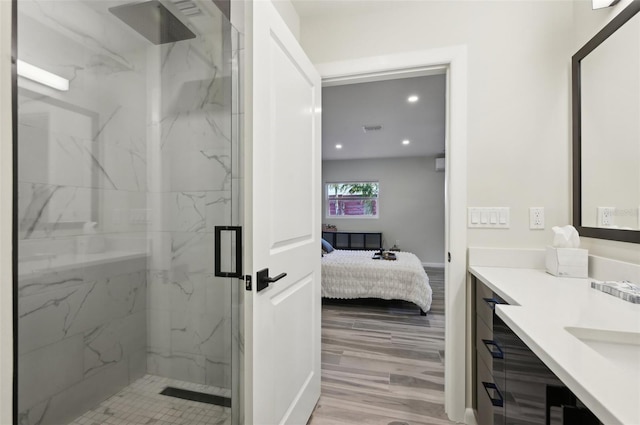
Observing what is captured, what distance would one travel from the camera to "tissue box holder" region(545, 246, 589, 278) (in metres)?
1.41

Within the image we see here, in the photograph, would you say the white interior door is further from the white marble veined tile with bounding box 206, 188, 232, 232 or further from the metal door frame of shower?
the metal door frame of shower

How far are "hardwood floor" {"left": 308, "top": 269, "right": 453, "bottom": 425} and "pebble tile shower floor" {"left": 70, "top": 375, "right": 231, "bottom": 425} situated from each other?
2.20 ft

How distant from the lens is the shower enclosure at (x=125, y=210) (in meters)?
0.66

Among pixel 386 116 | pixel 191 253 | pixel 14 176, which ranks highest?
pixel 386 116

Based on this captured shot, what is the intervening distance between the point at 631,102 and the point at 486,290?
100cm

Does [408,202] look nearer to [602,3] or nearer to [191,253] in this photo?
[602,3]

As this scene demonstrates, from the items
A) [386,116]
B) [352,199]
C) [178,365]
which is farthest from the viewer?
[352,199]

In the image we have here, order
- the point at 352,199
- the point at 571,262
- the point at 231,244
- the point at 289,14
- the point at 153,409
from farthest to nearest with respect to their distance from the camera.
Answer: the point at 352,199 < the point at 289,14 < the point at 571,262 < the point at 231,244 < the point at 153,409

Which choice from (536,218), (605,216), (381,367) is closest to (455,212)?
(536,218)

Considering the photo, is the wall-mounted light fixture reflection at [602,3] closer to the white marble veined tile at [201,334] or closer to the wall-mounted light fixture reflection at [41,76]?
the wall-mounted light fixture reflection at [41,76]

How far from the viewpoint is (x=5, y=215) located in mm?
559

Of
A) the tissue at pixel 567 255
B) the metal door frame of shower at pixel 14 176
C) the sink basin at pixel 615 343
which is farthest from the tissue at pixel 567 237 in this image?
the metal door frame of shower at pixel 14 176

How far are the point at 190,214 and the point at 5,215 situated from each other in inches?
26.9

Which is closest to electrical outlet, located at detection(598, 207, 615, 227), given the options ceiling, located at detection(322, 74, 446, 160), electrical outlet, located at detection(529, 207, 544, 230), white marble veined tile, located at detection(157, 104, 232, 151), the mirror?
the mirror
